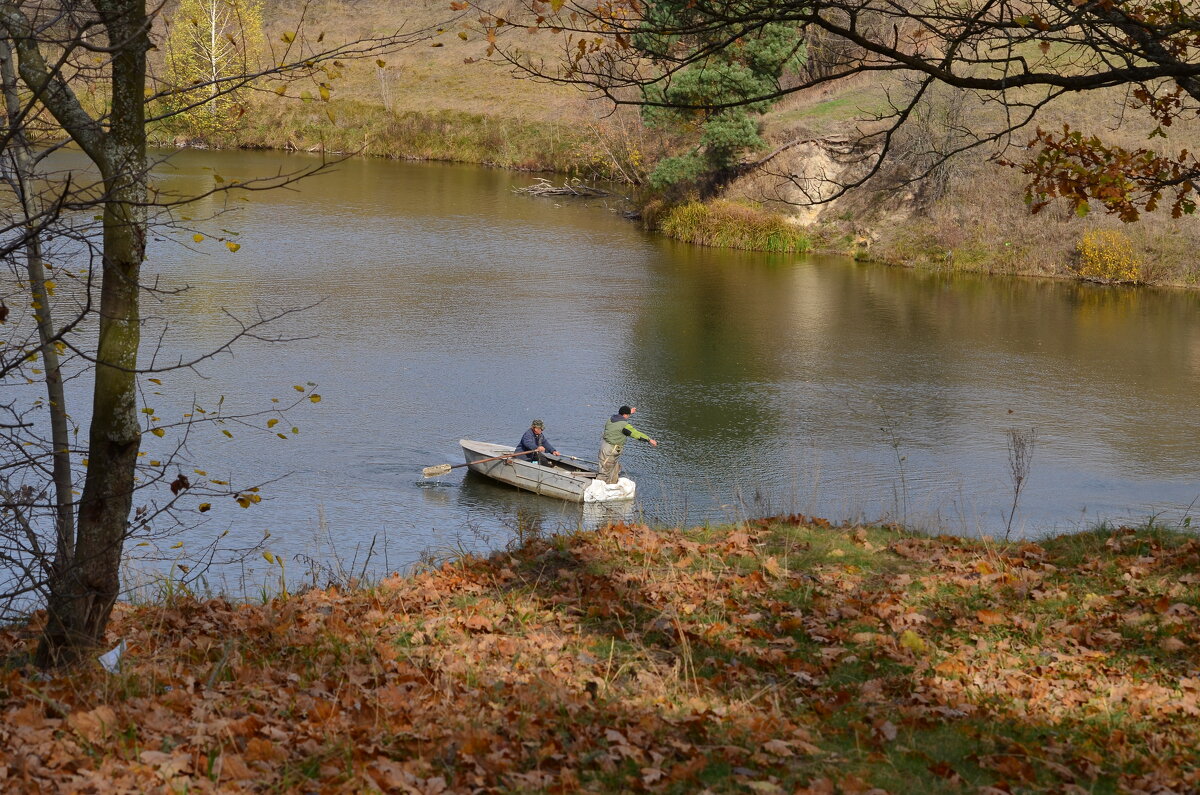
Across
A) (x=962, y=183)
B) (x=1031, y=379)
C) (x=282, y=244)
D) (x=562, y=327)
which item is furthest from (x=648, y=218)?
Result: (x=1031, y=379)

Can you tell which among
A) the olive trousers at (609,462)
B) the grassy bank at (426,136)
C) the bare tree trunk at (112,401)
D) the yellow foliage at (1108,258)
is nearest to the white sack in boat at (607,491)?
the olive trousers at (609,462)

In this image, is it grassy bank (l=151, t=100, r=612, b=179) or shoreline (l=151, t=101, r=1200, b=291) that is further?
grassy bank (l=151, t=100, r=612, b=179)

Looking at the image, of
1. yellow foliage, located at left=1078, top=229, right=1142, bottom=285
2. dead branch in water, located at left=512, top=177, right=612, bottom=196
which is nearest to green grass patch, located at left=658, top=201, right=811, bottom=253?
yellow foliage, located at left=1078, top=229, right=1142, bottom=285

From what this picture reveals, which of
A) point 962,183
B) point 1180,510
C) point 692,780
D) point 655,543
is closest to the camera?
point 692,780

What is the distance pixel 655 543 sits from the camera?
8938 millimetres

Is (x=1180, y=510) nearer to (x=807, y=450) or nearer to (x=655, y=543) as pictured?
(x=807, y=450)

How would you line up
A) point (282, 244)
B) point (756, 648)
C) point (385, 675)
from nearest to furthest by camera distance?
point (385, 675) → point (756, 648) → point (282, 244)

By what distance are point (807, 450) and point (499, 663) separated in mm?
13078

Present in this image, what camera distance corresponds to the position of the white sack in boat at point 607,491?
16.2m

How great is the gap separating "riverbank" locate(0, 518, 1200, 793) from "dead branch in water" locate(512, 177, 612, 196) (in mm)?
43158

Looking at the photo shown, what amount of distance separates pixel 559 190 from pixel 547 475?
3573 centimetres

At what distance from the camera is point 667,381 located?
886 inches

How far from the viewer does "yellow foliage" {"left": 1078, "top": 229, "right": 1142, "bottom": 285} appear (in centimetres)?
3625

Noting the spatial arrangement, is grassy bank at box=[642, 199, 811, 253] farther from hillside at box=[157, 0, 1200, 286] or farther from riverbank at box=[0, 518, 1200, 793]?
riverbank at box=[0, 518, 1200, 793]
